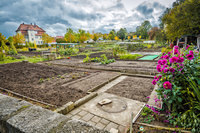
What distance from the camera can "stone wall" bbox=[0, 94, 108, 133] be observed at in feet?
3.04

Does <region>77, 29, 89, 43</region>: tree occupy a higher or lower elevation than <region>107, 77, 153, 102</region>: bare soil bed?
higher

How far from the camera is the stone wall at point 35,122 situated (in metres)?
0.93

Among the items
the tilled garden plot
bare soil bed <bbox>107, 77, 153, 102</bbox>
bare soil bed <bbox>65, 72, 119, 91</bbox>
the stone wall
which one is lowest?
bare soil bed <bbox>107, 77, 153, 102</bbox>

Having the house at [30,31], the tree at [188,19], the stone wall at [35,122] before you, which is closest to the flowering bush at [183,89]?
the stone wall at [35,122]

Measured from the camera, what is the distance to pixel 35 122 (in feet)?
3.39

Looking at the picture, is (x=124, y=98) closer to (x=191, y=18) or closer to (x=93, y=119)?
(x=93, y=119)

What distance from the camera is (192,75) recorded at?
236cm

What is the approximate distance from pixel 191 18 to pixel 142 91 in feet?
43.5

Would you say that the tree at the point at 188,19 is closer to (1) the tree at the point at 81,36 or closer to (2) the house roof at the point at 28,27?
(1) the tree at the point at 81,36

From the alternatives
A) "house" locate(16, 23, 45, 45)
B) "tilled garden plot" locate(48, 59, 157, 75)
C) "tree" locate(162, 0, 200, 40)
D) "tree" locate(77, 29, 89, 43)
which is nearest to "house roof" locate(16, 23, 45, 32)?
"house" locate(16, 23, 45, 45)

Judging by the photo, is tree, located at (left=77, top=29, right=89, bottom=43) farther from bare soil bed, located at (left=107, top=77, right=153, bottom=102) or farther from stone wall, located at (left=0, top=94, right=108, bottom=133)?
stone wall, located at (left=0, top=94, right=108, bottom=133)

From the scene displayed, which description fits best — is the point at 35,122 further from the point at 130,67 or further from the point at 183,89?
the point at 130,67

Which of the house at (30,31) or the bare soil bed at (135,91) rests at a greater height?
the house at (30,31)

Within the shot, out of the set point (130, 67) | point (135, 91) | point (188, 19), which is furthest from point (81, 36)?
point (135, 91)
